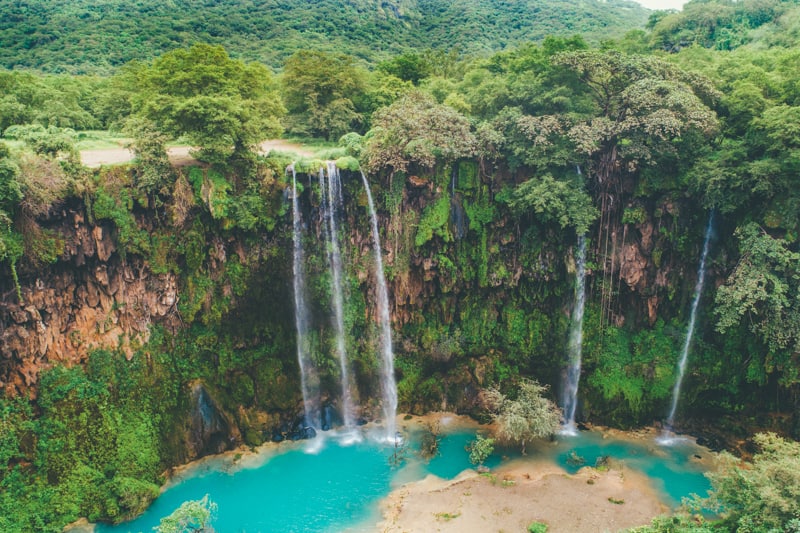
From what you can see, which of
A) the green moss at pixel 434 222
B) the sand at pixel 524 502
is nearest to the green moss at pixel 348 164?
the green moss at pixel 434 222

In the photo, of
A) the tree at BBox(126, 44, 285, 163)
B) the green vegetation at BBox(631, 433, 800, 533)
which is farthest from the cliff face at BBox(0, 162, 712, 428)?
the green vegetation at BBox(631, 433, 800, 533)

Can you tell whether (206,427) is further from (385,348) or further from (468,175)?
(468,175)

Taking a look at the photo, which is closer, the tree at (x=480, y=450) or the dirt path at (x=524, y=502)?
the dirt path at (x=524, y=502)

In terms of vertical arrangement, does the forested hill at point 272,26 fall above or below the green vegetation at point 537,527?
above

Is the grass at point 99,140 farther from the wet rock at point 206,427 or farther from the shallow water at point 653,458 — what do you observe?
the shallow water at point 653,458

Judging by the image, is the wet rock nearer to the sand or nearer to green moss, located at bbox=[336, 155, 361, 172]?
the sand

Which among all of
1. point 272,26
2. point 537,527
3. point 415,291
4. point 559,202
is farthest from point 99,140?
point 272,26
